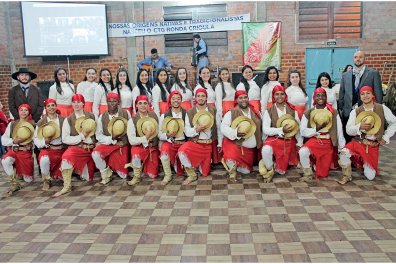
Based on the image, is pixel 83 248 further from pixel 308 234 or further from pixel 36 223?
pixel 308 234

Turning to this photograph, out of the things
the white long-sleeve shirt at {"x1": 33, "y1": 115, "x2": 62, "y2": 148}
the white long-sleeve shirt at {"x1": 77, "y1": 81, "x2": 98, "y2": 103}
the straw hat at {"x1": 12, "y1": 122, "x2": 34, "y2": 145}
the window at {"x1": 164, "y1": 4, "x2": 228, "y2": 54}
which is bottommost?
the white long-sleeve shirt at {"x1": 33, "y1": 115, "x2": 62, "y2": 148}

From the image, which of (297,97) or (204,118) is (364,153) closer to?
(297,97)

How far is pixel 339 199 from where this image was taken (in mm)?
3146

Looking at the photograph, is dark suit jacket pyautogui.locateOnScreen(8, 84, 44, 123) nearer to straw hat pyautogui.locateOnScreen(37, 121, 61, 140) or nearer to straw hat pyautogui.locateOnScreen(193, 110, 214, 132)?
straw hat pyautogui.locateOnScreen(37, 121, 61, 140)

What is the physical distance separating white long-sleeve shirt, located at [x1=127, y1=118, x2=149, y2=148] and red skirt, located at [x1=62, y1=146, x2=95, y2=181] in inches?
22.7

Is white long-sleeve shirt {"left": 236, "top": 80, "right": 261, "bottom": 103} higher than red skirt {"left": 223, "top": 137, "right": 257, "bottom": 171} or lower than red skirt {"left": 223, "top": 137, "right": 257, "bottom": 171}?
higher

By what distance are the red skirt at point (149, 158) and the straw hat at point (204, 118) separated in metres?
0.66

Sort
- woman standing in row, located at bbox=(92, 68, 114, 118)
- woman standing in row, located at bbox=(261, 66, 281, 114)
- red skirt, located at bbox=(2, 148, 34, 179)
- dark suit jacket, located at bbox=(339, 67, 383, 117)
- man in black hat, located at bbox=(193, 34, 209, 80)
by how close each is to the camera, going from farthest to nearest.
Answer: man in black hat, located at bbox=(193, 34, 209, 80), woman standing in row, located at bbox=(92, 68, 114, 118), woman standing in row, located at bbox=(261, 66, 281, 114), dark suit jacket, located at bbox=(339, 67, 383, 117), red skirt, located at bbox=(2, 148, 34, 179)

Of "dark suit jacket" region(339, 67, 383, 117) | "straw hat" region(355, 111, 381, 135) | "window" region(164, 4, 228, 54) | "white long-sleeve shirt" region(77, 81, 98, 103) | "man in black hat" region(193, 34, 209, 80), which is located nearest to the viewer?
"straw hat" region(355, 111, 381, 135)

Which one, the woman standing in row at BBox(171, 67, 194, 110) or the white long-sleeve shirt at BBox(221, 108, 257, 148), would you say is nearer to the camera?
the white long-sleeve shirt at BBox(221, 108, 257, 148)

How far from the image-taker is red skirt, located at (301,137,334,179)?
370 cm

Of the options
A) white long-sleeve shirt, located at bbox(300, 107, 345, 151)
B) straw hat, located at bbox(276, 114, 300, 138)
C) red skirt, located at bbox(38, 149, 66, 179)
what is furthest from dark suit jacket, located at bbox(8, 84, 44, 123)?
white long-sleeve shirt, located at bbox(300, 107, 345, 151)

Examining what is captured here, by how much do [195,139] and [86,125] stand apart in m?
1.36

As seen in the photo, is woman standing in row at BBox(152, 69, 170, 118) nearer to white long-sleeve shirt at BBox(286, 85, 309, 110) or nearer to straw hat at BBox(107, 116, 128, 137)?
straw hat at BBox(107, 116, 128, 137)
